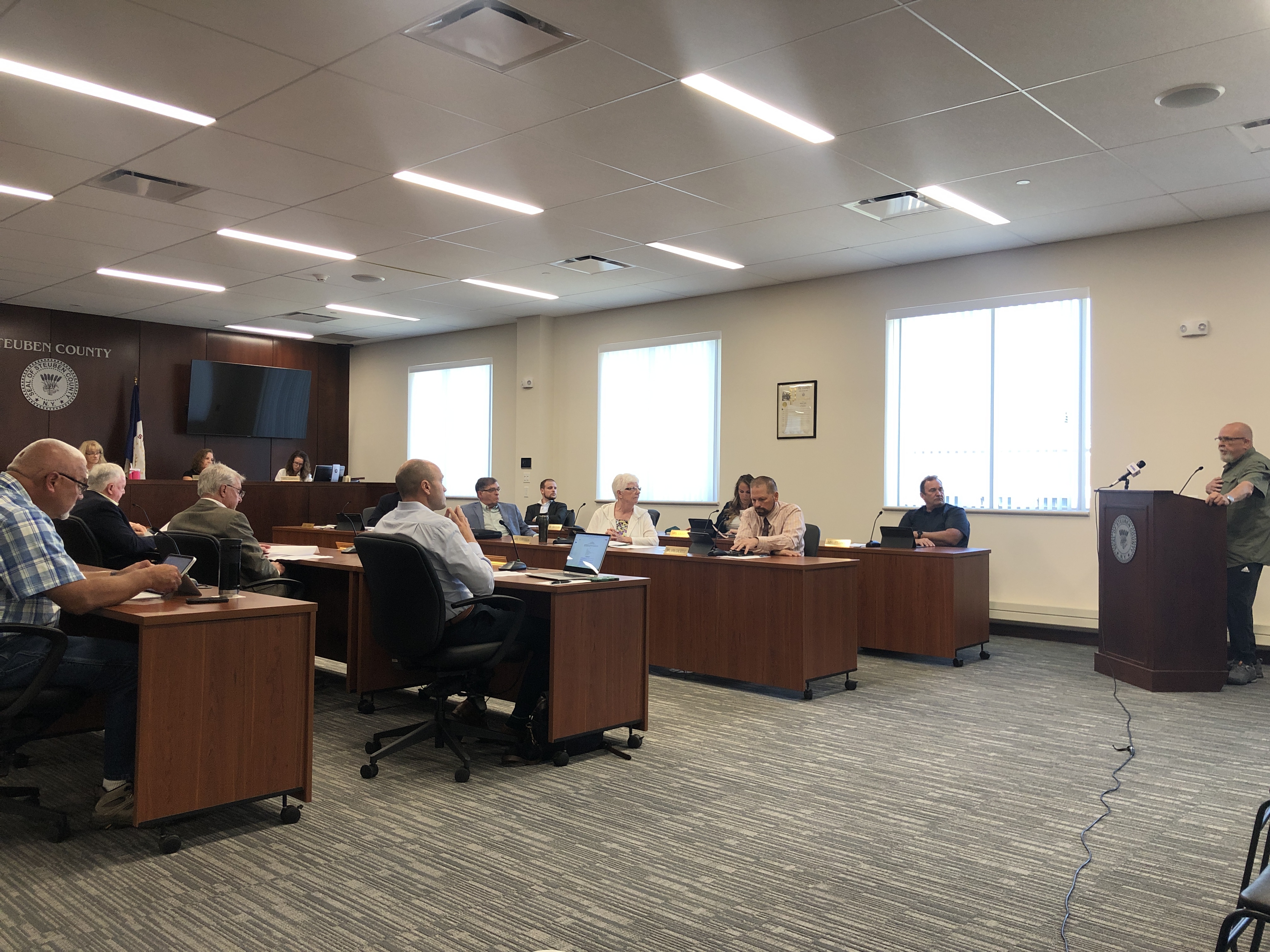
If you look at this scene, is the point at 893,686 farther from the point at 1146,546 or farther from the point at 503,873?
the point at 503,873

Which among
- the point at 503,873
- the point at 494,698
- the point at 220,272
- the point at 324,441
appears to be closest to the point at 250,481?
the point at 324,441

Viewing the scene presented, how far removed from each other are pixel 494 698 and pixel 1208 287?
18.8 ft

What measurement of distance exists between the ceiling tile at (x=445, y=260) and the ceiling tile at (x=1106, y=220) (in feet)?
13.5

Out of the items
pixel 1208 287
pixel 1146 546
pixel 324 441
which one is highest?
pixel 1208 287

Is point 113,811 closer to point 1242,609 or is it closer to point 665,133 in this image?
point 665,133

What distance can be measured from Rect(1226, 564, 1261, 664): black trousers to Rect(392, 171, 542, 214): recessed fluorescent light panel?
204 inches

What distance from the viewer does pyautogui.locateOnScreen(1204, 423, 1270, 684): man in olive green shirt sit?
5.89m

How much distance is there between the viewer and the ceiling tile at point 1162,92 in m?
4.20

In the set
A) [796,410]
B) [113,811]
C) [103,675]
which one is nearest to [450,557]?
[103,675]

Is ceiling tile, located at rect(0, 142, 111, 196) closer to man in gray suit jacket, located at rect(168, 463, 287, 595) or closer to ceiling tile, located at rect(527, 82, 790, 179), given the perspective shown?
man in gray suit jacket, located at rect(168, 463, 287, 595)

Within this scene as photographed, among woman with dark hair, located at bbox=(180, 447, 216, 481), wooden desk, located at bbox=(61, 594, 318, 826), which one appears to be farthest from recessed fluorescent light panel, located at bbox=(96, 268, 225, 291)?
wooden desk, located at bbox=(61, 594, 318, 826)

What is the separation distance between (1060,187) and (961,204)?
0.64 meters

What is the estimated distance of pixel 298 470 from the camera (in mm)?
11695

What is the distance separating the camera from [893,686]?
5754 millimetres
